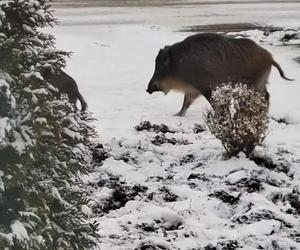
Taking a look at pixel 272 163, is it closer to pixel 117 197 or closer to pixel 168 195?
pixel 168 195

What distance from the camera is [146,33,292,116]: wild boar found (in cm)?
945

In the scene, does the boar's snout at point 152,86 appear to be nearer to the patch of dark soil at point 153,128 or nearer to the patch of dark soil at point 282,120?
the patch of dark soil at point 153,128

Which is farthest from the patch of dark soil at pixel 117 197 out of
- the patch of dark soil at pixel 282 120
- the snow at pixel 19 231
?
the patch of dark soil at pixel 282 120

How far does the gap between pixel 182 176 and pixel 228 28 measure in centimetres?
1282

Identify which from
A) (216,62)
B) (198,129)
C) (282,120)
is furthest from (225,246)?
(216,62)

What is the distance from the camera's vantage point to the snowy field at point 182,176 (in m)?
5.34

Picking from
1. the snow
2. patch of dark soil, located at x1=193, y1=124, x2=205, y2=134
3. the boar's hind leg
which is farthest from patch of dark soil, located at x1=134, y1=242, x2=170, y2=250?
the boar's hind leg

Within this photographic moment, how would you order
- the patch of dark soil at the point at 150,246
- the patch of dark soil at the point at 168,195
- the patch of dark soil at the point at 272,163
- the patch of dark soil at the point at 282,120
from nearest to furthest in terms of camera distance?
the patch of dark soil at the point at 150,246 < the patch of dark soil at the point at 168,195 < the patch of dark soil at the point at 272,163 < the patch of dark soil at the point at 282,120

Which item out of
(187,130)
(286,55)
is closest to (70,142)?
(187,130)

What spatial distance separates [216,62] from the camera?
9438mm

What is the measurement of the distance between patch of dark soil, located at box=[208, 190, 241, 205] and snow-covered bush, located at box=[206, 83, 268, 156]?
0.96 m

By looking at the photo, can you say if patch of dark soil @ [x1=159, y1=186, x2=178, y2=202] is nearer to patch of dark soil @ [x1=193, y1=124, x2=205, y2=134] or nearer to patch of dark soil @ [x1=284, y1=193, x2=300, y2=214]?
patch of dark soil @ [x1=284, y1=193, x2=300, y2=214]

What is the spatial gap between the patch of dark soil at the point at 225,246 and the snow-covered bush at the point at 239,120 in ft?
6.37

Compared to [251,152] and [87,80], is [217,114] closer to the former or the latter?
[251,152]
